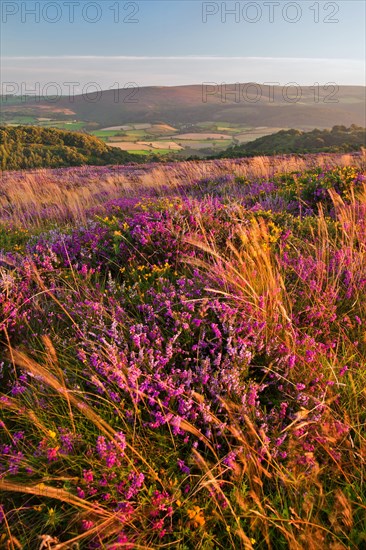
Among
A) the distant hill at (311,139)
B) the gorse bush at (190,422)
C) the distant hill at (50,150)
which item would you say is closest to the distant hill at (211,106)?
the distant hill at (311,139)

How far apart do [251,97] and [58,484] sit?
196 m

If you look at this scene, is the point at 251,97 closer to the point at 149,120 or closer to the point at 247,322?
the point at 149,120

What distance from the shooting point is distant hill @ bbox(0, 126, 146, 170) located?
108 ft

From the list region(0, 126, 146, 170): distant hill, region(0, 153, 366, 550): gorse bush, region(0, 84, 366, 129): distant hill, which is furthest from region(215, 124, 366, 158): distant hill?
region(0, 84, 366, 129): distant hill

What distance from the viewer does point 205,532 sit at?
159 centimetres

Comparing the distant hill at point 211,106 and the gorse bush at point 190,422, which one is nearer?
the gorse bush at point 190,422

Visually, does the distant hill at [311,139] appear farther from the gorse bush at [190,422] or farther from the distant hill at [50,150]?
the gorse bush at [190,422]

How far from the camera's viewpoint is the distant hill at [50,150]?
32844mm

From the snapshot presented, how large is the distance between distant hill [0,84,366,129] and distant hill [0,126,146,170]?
2961 inches

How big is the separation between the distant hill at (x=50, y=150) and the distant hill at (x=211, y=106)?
75.2 metres

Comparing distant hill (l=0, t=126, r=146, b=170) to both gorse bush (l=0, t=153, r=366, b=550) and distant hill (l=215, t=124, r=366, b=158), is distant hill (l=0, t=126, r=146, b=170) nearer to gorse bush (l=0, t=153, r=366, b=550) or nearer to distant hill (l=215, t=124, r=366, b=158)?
distant hill (l=215, t=124, r=366, b=158)

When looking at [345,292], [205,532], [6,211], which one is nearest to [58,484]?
[205,532]

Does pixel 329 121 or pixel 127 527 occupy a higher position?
pixel 329 121

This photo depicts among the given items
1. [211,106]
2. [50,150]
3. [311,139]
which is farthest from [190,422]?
[211,106]
